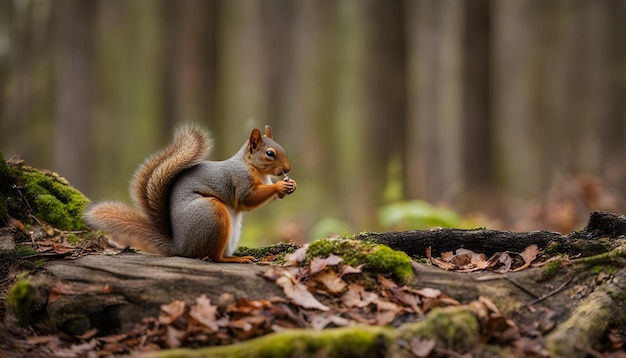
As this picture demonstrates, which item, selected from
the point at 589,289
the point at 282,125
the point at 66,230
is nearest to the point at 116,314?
the point at 66,230

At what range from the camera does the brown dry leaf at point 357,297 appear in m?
3.00

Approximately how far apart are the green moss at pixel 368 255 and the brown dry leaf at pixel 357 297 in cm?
16

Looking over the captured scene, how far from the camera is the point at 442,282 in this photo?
3104 mm

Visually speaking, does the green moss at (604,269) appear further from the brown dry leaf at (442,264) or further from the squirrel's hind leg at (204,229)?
the squirrel's hind leg at (204,229)

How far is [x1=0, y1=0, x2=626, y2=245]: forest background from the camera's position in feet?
31.2

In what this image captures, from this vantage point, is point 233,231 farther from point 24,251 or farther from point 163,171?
point 24,251

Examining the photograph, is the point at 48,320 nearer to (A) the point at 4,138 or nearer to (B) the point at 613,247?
(B) the point at 613,247

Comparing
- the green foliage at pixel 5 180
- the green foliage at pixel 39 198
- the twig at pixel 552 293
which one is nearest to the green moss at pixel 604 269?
the twig at pixel 552 293

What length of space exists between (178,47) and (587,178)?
6883mm

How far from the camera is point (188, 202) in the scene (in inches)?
141

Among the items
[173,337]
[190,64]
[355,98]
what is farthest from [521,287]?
[355,98]

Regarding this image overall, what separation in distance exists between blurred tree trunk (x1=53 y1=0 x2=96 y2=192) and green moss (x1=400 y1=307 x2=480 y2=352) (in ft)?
28.4

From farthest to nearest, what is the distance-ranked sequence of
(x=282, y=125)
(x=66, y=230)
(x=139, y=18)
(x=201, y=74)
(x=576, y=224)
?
(x=139, y=18) < (x=282, y=125) < (x=201, y=74) < (x=576, y=224) < (x=66, y=230)

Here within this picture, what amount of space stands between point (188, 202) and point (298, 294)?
37.1 inches
